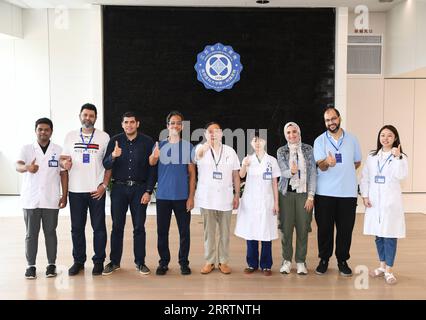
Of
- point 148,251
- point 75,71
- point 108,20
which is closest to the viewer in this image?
point 148,251

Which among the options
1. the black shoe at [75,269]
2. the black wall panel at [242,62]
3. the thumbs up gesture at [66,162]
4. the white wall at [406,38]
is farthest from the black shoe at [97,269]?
the white wall at [406,38]

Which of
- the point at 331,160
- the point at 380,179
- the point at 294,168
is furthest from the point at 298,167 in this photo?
the point at 380,179

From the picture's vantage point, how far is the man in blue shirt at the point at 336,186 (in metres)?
3.92

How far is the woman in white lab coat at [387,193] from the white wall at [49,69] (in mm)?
6025

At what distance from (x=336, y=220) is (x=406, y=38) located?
531 cm

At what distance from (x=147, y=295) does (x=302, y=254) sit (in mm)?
1501

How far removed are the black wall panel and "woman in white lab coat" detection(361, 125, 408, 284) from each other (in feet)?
12.9

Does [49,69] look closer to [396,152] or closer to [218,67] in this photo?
[218,67]

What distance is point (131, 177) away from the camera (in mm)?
3973

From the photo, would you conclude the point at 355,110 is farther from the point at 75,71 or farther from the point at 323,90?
the point at 75,71

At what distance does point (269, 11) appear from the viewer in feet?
25.2

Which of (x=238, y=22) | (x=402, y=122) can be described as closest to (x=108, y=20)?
(x=238, y=22)

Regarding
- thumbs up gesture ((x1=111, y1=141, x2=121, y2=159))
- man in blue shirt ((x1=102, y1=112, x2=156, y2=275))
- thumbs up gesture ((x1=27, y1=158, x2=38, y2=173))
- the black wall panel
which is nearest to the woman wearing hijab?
man in blue shirt ((x1=102, y1=112, x2=156, y2=275))

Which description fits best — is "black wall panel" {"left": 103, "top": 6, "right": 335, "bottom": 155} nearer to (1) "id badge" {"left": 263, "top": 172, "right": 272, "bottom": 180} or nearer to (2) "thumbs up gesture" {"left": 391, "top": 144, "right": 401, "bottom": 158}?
(1) "id badge" {"left": 263, "top": 172, "right": 272, "bottom": 180}
